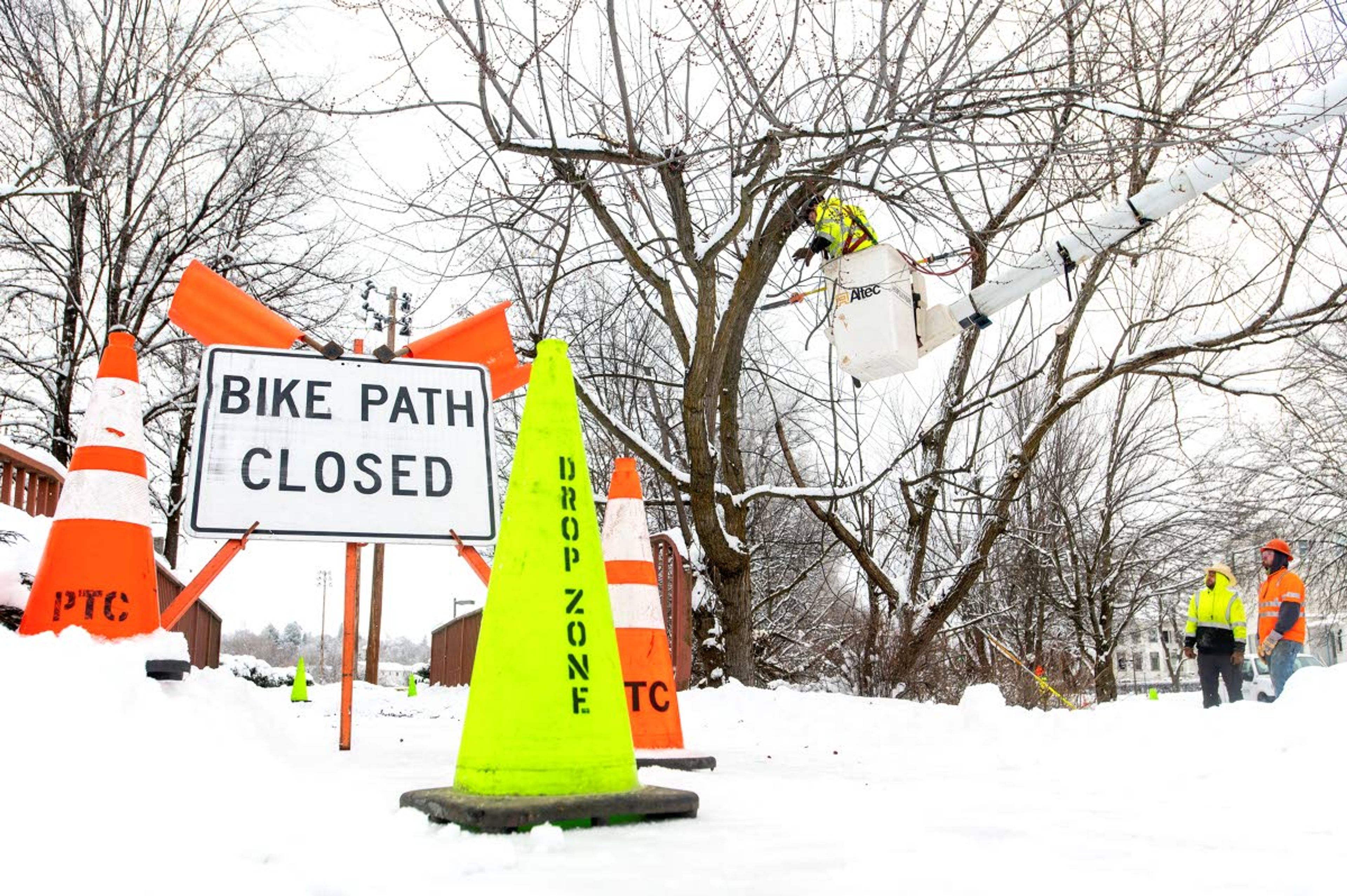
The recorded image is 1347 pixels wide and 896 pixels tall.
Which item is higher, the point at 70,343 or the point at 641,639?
the point at 70,343

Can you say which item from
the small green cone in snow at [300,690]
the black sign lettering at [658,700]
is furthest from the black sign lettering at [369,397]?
the small green cone in snow at [300,690]

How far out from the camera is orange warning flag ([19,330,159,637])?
4.63 metres

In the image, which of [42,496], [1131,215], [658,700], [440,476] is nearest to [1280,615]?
[1131,215]

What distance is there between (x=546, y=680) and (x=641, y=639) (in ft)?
6.04

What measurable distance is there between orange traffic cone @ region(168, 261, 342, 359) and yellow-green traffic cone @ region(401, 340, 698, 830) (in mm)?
2098

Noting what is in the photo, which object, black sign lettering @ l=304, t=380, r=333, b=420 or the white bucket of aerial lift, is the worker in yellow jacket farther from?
black sign lettering @ l=304, t=380, r=333, b=420

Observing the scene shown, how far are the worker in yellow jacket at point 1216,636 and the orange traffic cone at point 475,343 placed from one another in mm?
8457

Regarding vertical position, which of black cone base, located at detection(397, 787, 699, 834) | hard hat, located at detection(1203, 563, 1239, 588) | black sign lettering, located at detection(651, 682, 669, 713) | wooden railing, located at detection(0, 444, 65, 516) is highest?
wooden railing, located at detection(0, 444, 65, 516)

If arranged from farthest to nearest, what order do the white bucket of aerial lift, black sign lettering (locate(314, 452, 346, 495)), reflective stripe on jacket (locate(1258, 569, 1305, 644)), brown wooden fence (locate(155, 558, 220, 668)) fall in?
brown wooden fence (locate(155, 558, 220, 668)) < reflective stripe on jacket (locate(1258, 569, 1305, 644)) < the white bucket of aerial lift < black sign lettering (locate(314, 452, 346, 495))

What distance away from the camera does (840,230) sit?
7945mm

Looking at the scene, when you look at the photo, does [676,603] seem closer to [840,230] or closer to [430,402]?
[840,230]

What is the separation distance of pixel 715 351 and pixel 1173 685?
140ft

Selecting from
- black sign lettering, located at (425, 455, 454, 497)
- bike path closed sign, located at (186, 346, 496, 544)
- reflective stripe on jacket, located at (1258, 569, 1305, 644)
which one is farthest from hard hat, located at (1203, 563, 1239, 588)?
black sign lettering, located at (425, 455, 454, 497)

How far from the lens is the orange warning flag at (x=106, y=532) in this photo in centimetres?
463
